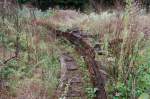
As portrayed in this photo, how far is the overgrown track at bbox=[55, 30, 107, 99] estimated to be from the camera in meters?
6.87

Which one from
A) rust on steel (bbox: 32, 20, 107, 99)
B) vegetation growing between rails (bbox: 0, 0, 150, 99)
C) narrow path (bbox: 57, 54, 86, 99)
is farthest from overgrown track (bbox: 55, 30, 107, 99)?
narrow path (bbox: 57, 54, 86, 99)

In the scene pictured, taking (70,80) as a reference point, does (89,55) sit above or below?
below

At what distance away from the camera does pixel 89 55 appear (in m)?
8.95

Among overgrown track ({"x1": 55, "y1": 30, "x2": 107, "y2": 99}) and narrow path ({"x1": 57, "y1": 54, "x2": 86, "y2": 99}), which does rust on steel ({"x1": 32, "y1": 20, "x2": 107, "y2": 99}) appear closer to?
overgrown track ({"x1": 55, "y1": 30, "x2": 107, "y2": 99})

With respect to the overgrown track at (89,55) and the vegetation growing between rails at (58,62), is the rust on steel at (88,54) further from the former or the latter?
the vegetation growing between rails at (58,62)

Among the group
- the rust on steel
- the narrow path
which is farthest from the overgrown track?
the narrow path

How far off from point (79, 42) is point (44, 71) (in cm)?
351

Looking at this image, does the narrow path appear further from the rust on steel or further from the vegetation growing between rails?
the rust on steel

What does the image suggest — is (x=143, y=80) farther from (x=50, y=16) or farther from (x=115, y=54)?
(x=50, y=16)

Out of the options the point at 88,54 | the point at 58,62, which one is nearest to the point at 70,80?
the point at 88,54

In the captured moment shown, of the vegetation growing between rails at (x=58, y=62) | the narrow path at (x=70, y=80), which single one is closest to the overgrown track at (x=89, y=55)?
the vegetation growing between rails at (x=58, y=62)

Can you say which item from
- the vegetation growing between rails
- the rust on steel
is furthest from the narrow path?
the rust on steel

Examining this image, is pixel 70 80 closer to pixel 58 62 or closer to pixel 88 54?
pixel 88 54

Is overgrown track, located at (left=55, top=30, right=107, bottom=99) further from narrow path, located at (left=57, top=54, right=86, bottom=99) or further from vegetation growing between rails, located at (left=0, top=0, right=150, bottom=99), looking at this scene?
narrow path, located at (left=57, top=54, right=86, bottom=99)
